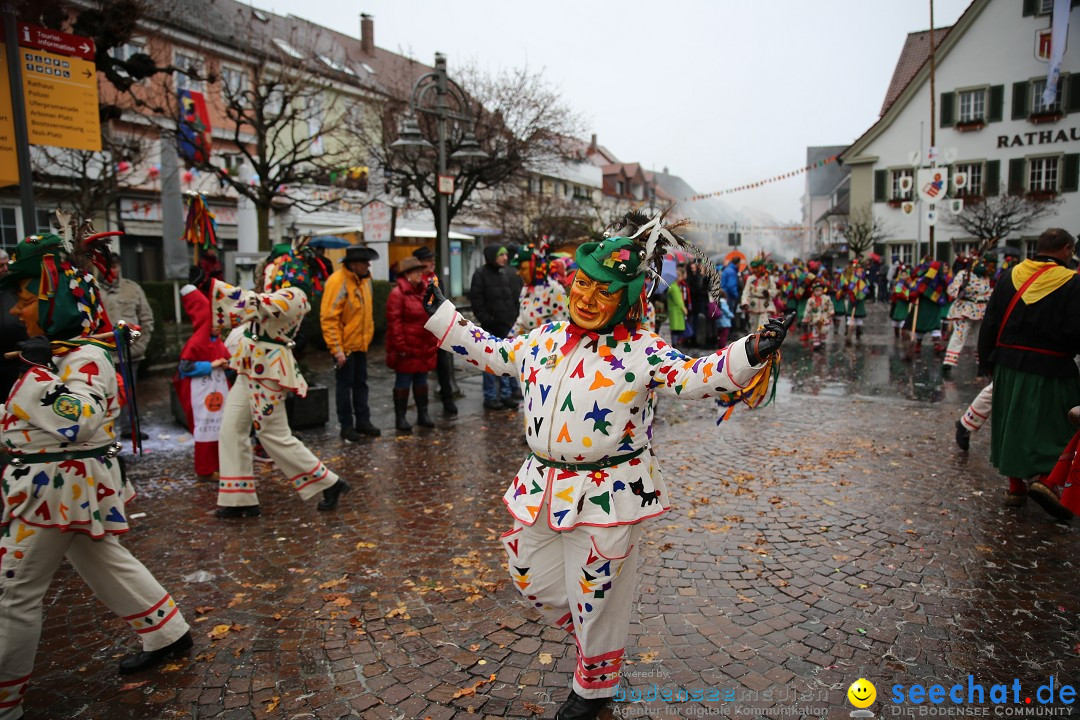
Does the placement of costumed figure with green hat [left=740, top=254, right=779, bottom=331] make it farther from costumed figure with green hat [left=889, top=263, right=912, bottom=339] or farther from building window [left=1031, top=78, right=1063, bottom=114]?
building window [left=1031, top=78, right=1063, bottom=114]

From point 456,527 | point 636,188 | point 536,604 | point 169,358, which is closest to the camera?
point 536,604

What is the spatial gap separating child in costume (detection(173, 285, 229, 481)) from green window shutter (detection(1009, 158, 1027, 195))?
33.9m

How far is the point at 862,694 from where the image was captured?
3061 mm

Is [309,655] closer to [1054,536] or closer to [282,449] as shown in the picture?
[282,449]

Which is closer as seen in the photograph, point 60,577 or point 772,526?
point 60,577

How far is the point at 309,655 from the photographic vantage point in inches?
138

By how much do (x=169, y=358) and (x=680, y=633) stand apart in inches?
464

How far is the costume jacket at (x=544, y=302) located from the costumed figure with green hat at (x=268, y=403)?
3.22 meters

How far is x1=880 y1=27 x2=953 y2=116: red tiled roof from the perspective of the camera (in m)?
36.5

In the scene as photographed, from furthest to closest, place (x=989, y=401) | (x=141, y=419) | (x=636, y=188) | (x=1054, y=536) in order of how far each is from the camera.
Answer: (x=636, y=188) → (x=141, y=419) → (x=989, y=401) → (x=1054, y=536)

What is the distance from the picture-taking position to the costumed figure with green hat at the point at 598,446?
9.15ft

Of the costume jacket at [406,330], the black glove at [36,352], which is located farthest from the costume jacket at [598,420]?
the costume jacket at [406,330]

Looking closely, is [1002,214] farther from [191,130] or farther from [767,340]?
[767,340]

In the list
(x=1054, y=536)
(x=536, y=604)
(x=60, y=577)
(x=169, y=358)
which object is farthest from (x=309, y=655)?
(x=169, y=358)
